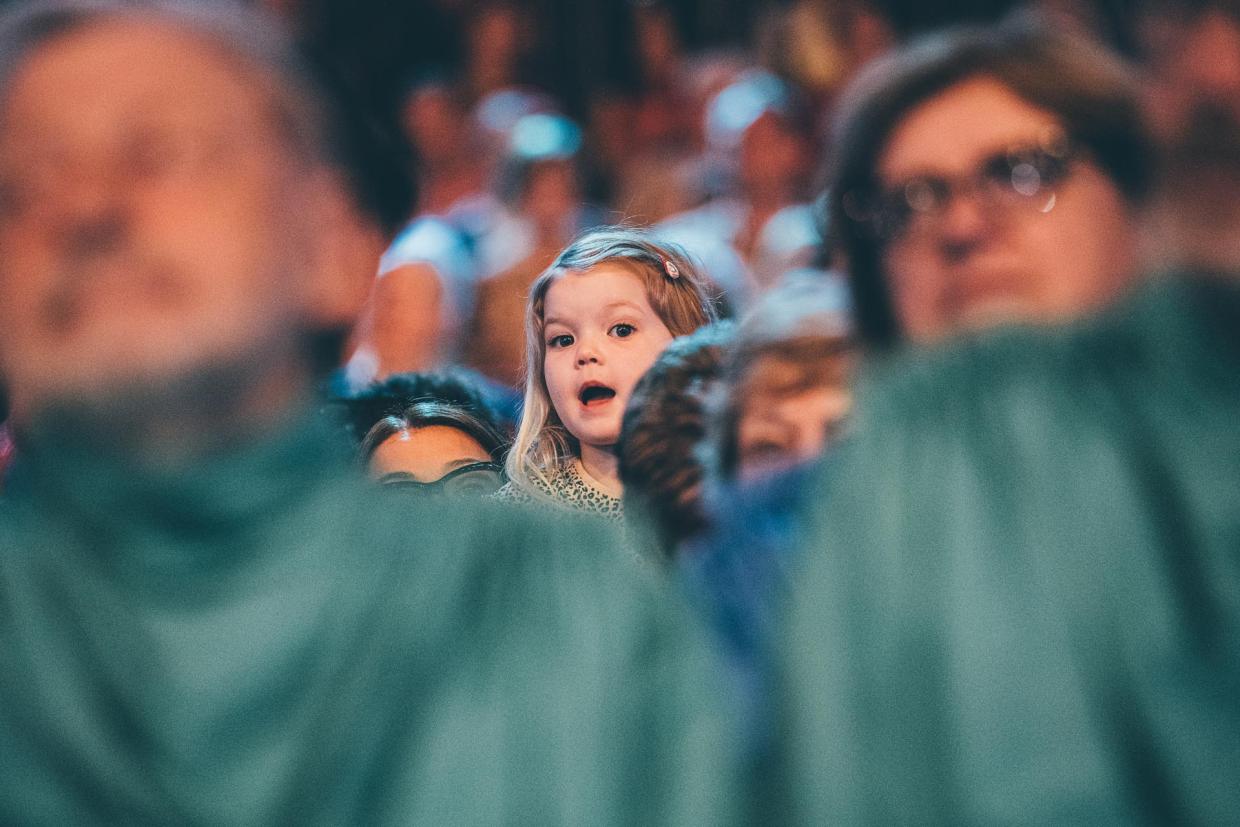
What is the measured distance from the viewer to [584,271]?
1223mm

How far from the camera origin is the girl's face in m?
1.21

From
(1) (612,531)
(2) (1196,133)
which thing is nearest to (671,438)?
(1) (612,531)

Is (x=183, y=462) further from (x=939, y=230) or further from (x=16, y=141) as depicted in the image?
(x=939, y=230)

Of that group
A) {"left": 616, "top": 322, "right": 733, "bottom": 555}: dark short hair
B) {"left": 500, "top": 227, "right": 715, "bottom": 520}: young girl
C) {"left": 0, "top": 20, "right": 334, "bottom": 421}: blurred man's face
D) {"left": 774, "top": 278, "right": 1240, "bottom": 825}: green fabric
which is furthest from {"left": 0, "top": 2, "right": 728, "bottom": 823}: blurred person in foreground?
{"left": 500, "top": 227, "right": 715, "bottom": 520}: young girl

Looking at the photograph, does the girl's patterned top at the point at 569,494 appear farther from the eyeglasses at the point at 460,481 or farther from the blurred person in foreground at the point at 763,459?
the blurred person in foreground at the point at 763,459

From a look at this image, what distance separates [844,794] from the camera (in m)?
0.63

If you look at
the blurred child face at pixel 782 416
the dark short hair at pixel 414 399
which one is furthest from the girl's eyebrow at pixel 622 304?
the blurred child face at pixel 782 416

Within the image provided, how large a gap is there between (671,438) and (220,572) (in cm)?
43

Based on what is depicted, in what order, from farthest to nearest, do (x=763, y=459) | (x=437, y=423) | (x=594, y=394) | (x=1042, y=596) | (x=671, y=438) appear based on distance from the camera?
1. (x=594, y=394)
2. (x=437, y=423)
3. (x=671, y=438)
4. (x=763, y=459)
5. (x=1042, y=596)

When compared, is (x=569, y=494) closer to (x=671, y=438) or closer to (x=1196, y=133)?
(x=671, y=438)

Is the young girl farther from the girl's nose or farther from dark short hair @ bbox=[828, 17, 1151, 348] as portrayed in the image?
dark short hair @ bbox=[828, 17, 1151, 348]

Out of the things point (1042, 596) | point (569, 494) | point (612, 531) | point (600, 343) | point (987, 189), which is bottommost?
point (1042, 596)

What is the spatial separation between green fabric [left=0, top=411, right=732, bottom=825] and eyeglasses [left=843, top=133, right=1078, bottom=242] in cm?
28

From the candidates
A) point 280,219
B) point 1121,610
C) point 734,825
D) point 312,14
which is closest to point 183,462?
point 280,219
